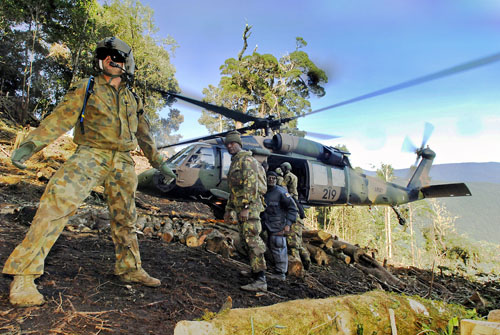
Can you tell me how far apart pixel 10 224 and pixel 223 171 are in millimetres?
3985

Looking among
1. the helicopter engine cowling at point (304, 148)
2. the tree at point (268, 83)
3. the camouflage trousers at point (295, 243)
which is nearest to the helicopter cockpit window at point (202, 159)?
the helicopter engine cowling at point (304, 148)

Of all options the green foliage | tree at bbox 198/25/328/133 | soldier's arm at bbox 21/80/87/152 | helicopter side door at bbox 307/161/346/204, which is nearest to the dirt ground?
soldier's arm at bbox 21/80/87/152

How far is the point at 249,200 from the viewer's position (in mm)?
4031

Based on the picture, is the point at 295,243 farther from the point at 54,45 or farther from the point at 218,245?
the point at 54,45

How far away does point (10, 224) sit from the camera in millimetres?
4500

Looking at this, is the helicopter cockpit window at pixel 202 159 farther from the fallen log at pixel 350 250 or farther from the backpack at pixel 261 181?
the fallen log at pixel 350 250

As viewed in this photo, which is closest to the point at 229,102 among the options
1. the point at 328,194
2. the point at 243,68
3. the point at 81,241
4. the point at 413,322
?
the point at 243,68

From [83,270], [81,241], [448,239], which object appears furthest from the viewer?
[448,239]

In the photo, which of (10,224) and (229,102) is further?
(229,102)

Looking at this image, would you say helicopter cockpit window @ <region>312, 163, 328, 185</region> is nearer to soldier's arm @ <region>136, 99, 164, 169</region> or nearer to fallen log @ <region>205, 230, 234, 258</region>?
fallen log @ <region>205, 230, 234, 258</region>

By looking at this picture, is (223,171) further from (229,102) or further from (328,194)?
(229,102)

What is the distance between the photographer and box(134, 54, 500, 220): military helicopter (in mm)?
6691

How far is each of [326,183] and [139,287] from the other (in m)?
6.39

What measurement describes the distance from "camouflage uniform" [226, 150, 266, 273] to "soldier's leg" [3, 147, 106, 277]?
76.1 inches
